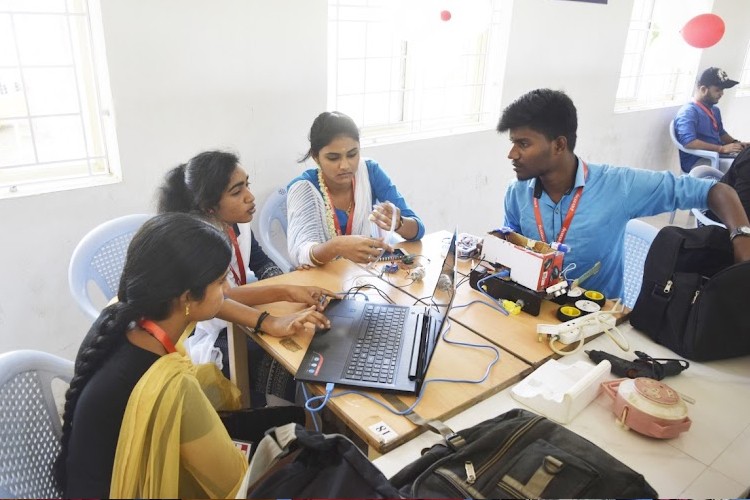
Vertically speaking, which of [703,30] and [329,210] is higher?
[703,30]

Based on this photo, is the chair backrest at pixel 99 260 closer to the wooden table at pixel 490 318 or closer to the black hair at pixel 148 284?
the black hair at pixel 148 284

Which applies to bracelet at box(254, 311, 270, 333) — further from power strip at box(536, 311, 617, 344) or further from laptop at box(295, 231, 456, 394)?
power strip at box(536, 311, 617, 344)

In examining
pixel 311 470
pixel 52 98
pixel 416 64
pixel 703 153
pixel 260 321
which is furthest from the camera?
pixel 703 153

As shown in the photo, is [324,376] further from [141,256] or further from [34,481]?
[34,481]

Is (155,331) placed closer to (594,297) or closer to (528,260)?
(528,260)

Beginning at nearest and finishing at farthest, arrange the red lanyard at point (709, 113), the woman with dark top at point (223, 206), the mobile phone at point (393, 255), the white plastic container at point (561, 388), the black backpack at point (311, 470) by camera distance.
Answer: the black backpack at point (311, 470)
the white plastic container at point (561, 388)
the woman with dark top at point (223, 206)
the mobile phone at point (393, 255)
the red lanyard at point (709, 113)

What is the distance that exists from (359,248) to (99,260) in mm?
940

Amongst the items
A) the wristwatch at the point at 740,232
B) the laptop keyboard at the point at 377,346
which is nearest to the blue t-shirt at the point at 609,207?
the wristwatch at the point at 740,232

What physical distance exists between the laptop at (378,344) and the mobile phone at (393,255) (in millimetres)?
403

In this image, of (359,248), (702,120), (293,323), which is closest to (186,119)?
(359,248)

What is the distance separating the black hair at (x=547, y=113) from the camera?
1807 millimetres

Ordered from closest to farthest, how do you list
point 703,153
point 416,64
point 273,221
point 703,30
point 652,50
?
point 273,221 → point 416,64 → point 703,30 → point 703,153 → point 652,50

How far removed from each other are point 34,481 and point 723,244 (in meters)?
1.81

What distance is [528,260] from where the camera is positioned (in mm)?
1536
